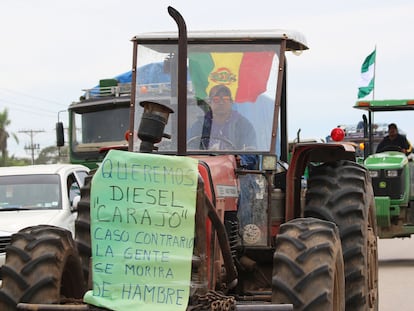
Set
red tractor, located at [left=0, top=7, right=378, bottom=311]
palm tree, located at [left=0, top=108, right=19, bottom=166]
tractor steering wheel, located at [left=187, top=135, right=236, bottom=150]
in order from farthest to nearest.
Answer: palm tree, located at [left=0, top=108, right=19, bottom=166] < tractor steering wheel, located at [left=187, top=135, right=236, bottom=150] < red tractor, located at [left=0, top=7, right=378, bottom=311]

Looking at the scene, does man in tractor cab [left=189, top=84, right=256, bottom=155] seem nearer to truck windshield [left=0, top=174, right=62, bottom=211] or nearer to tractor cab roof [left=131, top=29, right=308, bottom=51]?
tractor cab roof [left=131, top=29, right=308, bottom=51]

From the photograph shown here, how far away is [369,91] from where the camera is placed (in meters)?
26.3

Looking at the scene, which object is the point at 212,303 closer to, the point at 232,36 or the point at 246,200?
the point at 246,200

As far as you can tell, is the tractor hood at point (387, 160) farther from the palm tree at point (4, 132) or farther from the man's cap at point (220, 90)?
the palm tree at point (4, 132)

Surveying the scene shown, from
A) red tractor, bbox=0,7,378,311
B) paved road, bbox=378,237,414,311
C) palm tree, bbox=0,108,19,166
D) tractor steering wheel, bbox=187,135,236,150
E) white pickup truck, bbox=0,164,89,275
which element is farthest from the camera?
palm tree, bbox=0,108,19,166

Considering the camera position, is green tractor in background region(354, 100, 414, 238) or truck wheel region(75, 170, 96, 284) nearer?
truck wheel region(75, 170, 96, 284)

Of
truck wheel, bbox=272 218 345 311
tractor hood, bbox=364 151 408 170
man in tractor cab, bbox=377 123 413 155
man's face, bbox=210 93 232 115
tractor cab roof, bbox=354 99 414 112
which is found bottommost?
truck wheel, bbox=272 218 345 311

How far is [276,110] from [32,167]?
22.9 ft

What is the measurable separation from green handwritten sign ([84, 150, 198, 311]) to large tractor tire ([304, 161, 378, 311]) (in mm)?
2183

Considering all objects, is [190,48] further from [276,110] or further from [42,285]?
[42,285]

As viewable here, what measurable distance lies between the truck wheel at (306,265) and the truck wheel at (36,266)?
1549 millimetres

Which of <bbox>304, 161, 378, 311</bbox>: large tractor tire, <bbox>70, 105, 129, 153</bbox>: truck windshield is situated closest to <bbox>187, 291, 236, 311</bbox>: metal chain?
<bbox>304, 161, 378, 311</bbox>: large tractor tire

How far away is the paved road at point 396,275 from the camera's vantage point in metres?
12.9

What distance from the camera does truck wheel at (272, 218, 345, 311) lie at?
22.1 feet
